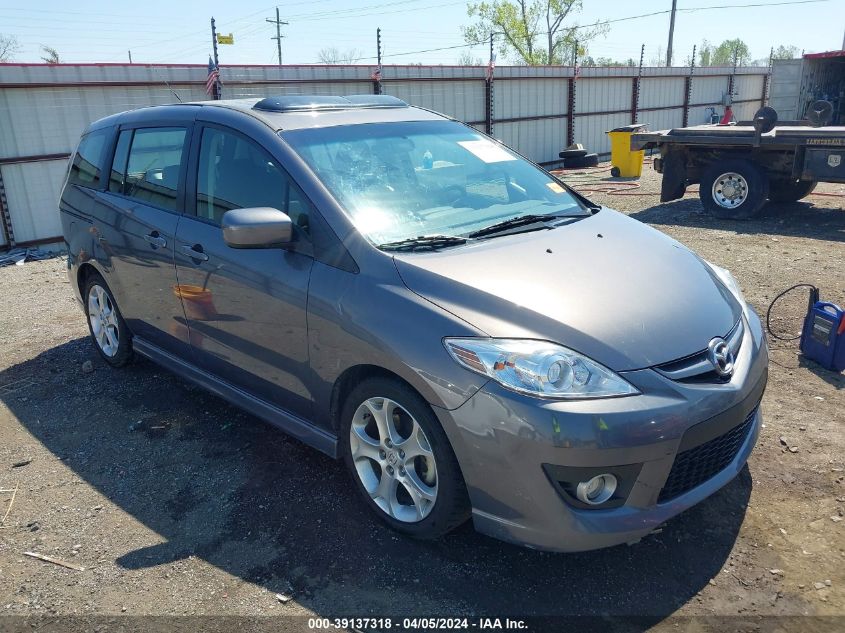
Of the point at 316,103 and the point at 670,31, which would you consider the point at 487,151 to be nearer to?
the point at 316,103

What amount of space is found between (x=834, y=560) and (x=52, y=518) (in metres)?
3.55

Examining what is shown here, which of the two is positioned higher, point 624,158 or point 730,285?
point 730,285

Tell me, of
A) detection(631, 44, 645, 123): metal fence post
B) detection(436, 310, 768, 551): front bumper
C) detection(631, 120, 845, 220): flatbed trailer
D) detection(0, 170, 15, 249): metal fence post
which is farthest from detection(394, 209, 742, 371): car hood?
detection(631, 44, 645, 123): metal fence post

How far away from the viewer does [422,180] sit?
361 cm

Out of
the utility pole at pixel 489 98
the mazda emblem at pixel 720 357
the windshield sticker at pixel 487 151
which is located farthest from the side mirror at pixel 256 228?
the utility pole at pixel 489 98

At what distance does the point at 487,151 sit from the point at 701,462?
224cm

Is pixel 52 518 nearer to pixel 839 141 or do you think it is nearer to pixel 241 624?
pixel 241 624

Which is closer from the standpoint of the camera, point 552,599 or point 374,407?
point 552,599

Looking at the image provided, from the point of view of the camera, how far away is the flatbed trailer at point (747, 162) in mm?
9375

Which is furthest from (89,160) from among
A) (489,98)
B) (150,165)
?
(489,98)

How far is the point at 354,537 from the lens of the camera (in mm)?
3105

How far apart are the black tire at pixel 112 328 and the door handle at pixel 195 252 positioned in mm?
1286

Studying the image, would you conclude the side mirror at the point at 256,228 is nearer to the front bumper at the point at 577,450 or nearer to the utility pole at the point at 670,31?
the front bumper at the point at 577,450

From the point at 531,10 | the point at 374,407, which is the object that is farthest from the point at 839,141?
the point at 531,10
